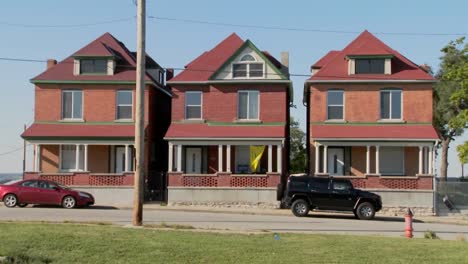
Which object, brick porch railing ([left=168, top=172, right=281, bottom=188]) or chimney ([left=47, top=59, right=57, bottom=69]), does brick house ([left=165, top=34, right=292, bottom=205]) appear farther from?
chimney ([left=47, top=59, right=57, bottom=69])

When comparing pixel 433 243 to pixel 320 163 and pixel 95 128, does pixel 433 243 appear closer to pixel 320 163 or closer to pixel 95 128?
pixel 320 163

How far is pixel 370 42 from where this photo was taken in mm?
35625

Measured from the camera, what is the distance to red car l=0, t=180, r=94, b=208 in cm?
2927

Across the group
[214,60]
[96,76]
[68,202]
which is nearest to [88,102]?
[96,76]

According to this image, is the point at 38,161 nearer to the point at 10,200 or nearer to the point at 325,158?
the point at 10,200

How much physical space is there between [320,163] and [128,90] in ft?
38.7

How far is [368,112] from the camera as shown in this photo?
113 feet

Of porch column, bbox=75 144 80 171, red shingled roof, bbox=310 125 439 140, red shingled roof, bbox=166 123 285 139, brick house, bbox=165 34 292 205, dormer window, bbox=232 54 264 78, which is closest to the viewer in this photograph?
brick house, bbox=165 34 292 205

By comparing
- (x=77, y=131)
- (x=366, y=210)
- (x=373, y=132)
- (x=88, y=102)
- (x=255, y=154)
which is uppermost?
(x=88, y=102)

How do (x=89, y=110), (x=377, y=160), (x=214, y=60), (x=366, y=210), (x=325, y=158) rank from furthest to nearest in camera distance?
1. (x=214, y=60)
2. (x=89, y=110)
3. (x=325, y=158)
4. (x=377, y=160)
5. (x=366, y=210)

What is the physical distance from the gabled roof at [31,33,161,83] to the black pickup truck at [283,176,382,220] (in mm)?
11979

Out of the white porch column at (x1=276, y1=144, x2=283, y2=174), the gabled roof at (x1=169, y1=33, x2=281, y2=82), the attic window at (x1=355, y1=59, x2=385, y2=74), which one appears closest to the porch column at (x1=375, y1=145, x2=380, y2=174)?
the attic window at (x1=355, y1=59, x2=385, y2=74)

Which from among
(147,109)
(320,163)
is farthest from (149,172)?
(320,163)

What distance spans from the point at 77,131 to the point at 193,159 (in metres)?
6.81
